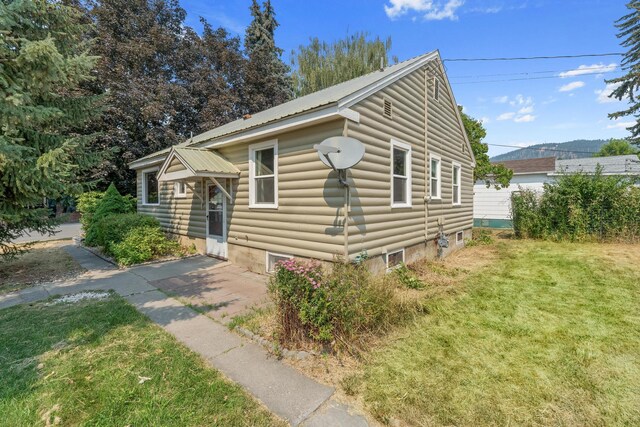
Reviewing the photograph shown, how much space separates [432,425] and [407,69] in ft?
23.2

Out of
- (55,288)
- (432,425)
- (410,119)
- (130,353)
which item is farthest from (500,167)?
(55,288)

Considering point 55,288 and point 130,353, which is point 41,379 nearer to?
point 130,353

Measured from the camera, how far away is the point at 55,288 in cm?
579

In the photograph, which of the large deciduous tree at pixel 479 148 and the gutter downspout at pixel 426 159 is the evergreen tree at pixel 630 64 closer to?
the large deciduous tree at pixel 479 148

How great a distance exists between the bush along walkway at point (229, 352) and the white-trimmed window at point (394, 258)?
12.6 feet

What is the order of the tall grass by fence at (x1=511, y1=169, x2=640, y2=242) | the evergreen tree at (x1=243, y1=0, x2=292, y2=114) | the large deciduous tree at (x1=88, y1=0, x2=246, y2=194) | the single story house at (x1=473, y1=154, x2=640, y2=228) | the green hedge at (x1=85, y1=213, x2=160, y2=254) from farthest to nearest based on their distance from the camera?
the evergreen tree at (x1=243, y1=0, x2=292, y2=114)
the single story house at (x1=473, y1=154, x2=640, y2=228)
the large deciduous tree at (x1=88, y1=0, x2=246, y2=194)
the tall grass by fence at (x1=511, y1=169, x2=640, y2=242)
the green hedge at (x1=85, y1=213, x2=160, y2=254)

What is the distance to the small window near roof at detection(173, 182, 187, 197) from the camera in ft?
31.5

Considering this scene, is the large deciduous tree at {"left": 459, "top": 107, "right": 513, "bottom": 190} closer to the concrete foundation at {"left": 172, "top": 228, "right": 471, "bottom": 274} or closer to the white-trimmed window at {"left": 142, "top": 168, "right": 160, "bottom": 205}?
the concrete foundation at {"left": 172, "top": 228, "right": 471, "bottom": 274}

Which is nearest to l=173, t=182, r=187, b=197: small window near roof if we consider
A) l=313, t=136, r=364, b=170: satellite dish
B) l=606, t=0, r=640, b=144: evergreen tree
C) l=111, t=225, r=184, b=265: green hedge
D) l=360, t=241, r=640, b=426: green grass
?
l=111, t=225, r=184, b=265: green hedge

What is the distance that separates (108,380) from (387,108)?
6.45m

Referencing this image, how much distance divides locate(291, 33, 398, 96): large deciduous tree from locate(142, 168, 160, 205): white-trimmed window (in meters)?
14.5

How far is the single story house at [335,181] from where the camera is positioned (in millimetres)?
5336

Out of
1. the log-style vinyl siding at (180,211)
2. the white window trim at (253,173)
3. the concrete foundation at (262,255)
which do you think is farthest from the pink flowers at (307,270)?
the log-style vinyl siding at (180,211)

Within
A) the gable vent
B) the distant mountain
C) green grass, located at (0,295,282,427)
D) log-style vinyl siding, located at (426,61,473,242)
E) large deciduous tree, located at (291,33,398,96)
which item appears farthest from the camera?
the distant mountain
